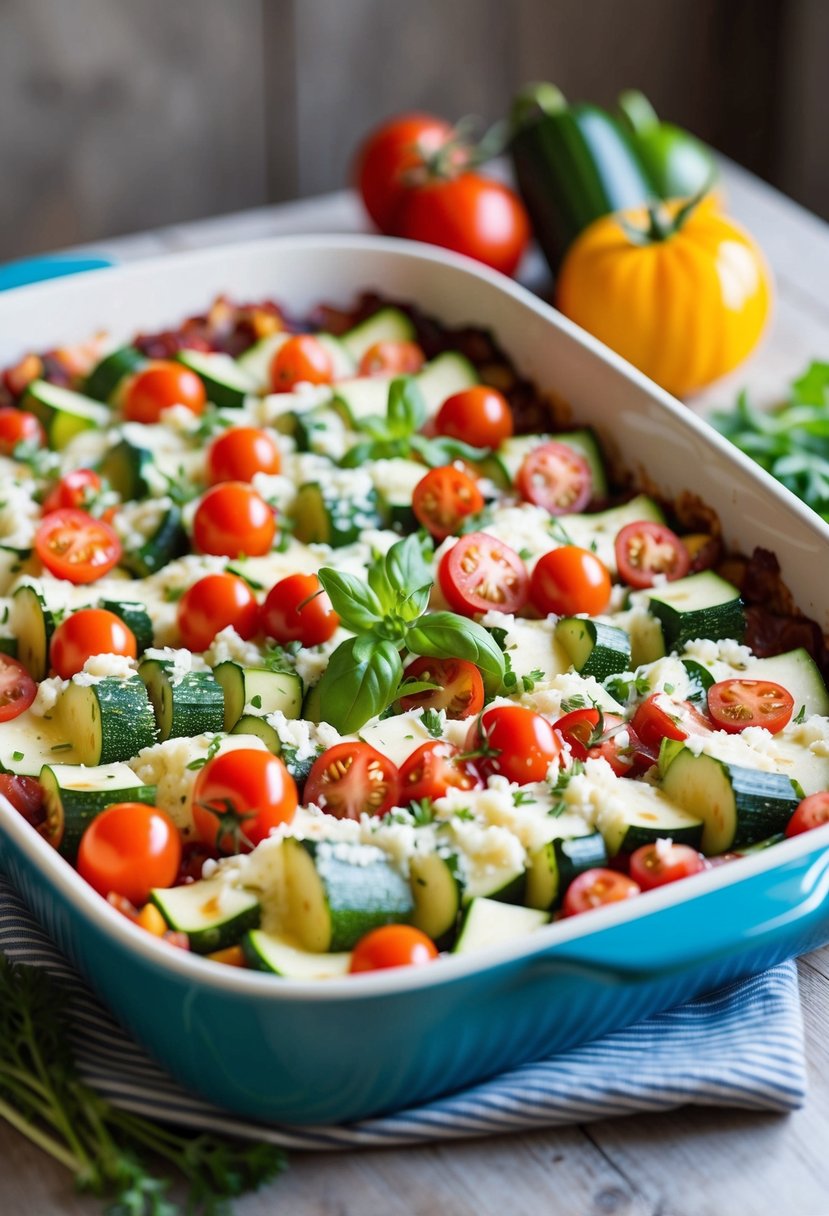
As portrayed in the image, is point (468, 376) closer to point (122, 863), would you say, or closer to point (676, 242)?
point (676, 242)

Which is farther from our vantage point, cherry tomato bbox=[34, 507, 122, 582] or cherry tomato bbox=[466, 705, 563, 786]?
cherry tomato bbox=[34, 507, 122, 582]

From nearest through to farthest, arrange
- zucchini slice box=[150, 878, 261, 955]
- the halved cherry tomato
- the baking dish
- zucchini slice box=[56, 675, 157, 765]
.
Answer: the baking dish
zucchini slice box=[150, 878, 261, 955]
zucchini slice box=[56, 675, 157, 765]
the halved cherry tomato

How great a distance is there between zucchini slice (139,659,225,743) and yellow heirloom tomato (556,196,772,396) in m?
1.80

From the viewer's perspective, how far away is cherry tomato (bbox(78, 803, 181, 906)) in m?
2.46

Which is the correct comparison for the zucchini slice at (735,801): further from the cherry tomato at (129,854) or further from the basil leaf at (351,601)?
the cherry tomato at (129,854)

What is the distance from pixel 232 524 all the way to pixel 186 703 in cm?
61

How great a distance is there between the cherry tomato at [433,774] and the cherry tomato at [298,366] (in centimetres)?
152

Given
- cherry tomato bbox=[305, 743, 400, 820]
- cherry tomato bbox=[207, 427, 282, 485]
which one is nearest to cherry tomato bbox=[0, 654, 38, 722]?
cherry tomato bbox=[305, 743, 400, 820]

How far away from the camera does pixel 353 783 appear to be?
2648 millimetres

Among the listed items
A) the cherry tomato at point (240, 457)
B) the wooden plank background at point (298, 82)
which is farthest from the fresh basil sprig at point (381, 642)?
the wooden plank background at point (298, 82)

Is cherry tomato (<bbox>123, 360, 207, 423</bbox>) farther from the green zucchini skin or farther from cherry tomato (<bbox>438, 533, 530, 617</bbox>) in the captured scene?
the green zucchini skin

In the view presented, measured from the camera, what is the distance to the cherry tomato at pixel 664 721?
110 inches

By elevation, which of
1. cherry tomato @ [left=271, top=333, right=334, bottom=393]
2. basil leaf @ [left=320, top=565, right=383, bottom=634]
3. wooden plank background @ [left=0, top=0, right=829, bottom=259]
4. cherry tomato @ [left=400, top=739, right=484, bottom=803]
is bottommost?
wooden plank background @ [left=0, top=0, right=829, bottom=259]

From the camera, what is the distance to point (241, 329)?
420cm
